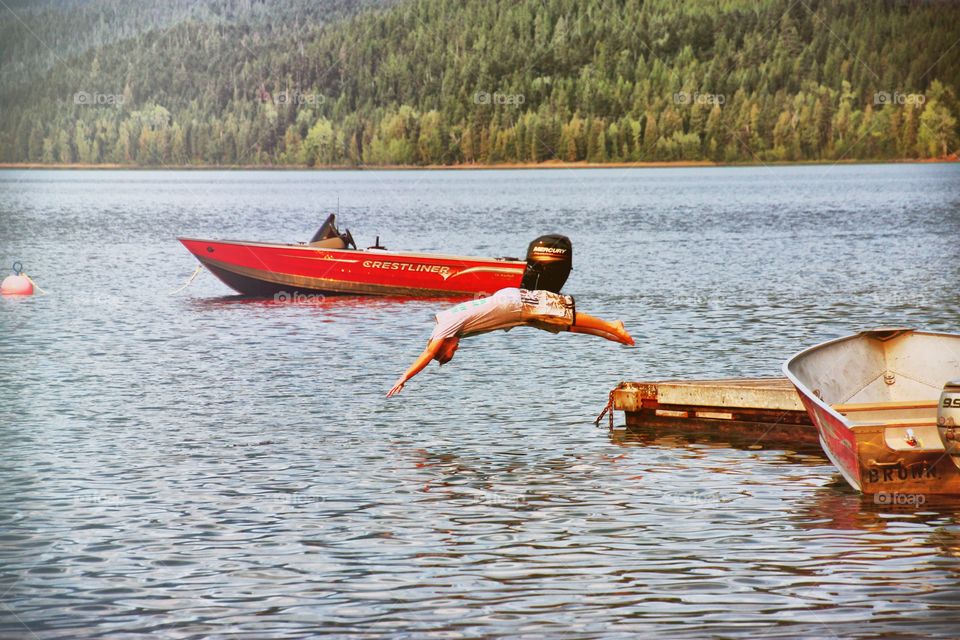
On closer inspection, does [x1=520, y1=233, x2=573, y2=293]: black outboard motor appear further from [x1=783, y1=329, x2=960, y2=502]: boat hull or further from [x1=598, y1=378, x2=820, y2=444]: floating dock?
[x1=598, y1=378, x2=820, y2=444]: floating dock

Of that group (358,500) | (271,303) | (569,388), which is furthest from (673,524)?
Answer: (271,303)

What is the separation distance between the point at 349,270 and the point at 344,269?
0.16 meters

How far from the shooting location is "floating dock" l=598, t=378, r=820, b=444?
19.5 m

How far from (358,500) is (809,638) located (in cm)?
654

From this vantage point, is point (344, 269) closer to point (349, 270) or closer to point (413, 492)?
point (349, 270)

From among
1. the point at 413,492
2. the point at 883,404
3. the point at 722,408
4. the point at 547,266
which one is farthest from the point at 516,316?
the point at 722,408

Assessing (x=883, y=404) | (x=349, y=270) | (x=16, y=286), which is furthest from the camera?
(x=16, y=286)

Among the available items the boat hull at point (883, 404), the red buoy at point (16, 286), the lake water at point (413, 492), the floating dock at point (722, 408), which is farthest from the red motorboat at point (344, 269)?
the boat hull at point (883, 404)

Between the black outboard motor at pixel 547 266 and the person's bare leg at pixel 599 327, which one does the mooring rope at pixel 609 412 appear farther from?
the black outboard motor at pixel 547 266

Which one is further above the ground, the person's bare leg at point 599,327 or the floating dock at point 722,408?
the person's bare leg at point 599,327

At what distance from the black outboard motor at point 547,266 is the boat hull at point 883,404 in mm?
3300

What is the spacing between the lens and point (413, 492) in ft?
55.6

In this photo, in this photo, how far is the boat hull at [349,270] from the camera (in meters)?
40.2

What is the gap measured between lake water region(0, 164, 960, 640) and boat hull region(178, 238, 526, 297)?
643 millimetres
